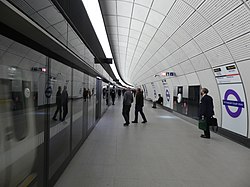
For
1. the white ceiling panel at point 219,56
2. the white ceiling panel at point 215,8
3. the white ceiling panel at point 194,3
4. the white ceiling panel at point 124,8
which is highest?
the white ceiling panel at point 124,8

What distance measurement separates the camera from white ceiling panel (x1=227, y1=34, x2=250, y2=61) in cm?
502

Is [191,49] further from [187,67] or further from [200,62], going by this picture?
[187,67]

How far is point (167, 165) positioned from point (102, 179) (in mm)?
1519

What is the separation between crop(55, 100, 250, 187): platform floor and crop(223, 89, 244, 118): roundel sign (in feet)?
3.69

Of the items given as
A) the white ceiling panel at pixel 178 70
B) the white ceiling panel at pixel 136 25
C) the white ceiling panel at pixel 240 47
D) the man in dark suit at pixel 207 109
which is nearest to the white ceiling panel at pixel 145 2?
the white ceiling panel at pixel 136 25

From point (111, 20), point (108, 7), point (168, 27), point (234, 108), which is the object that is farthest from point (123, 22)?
point (234, 108)

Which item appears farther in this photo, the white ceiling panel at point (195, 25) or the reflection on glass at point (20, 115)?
the white ceiling panel at point (195, 25)

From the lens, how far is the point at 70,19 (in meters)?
3.91

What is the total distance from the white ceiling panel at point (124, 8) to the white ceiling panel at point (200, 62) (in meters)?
3.48

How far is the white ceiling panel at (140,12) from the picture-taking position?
267 inches

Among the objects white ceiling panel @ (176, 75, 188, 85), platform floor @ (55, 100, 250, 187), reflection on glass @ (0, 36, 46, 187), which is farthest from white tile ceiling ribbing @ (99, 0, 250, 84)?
reflection on glass @ (0, 36, 46, 187)

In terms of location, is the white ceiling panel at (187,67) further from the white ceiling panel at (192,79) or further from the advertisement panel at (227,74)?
the advertisement panel at (227,74)

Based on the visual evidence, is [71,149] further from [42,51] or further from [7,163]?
[42,51]

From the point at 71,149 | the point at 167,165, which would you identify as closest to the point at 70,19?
the point at 71,149
